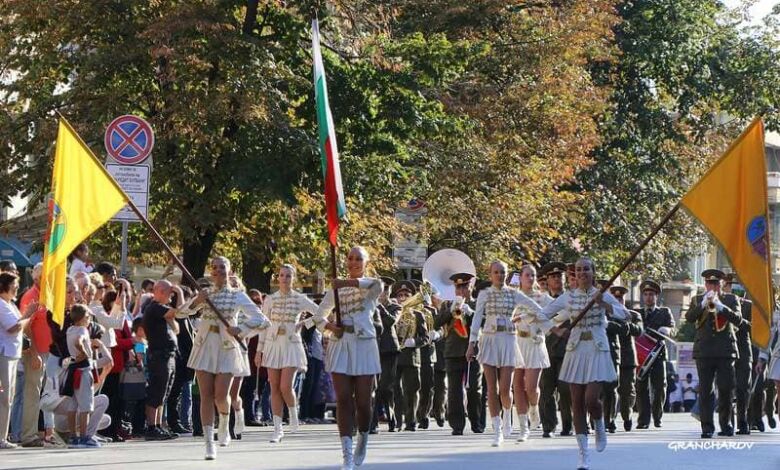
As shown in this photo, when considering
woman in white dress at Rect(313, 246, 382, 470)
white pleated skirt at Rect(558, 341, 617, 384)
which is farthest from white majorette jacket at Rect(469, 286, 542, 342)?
woman in white dress at Rect(313, 246, 382, 470)

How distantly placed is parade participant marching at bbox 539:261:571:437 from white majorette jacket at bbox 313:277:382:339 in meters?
6.12

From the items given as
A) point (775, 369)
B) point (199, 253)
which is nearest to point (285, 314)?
point (775, 369)

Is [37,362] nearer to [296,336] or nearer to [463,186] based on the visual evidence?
[296,336]

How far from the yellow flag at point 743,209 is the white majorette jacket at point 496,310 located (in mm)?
3796

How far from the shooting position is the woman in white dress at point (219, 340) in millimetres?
17516

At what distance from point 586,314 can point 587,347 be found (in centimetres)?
36

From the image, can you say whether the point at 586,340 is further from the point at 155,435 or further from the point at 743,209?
the point at 155,435

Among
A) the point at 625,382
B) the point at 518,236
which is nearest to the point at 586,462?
the point at 625,382

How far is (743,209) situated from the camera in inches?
663

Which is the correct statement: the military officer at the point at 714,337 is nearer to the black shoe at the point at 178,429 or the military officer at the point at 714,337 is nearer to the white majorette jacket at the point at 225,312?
the black shoe at the point at 178,429

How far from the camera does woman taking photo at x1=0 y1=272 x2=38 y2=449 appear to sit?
18.2 m

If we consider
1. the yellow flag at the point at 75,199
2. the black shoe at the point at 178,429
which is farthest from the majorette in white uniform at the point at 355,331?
the black shoe at the point at 178,429

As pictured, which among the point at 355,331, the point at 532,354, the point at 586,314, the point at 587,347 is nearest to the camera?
the point at 355,331

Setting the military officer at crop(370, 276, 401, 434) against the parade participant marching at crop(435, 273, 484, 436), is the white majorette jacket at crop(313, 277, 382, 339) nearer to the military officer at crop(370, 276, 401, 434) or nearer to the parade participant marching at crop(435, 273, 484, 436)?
the military officer at crop(370, 276, 401, 434)
